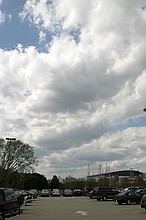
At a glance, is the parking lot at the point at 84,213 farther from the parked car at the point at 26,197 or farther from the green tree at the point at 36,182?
the green tree at the point at 36,182

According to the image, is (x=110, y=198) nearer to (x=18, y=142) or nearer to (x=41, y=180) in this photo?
(x=18, y=142)

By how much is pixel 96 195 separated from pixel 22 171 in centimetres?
2830

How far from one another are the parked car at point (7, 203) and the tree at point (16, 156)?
5027 centimetres

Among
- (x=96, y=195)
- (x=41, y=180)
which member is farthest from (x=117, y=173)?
(x=96, y=195)

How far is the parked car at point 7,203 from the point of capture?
2186 cm

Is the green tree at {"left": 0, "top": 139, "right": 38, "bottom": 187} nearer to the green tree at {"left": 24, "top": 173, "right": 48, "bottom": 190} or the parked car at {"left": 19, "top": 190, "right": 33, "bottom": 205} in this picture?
the parked car at {"left": 19, "top": 190, "right": 33, "bottom": 205}

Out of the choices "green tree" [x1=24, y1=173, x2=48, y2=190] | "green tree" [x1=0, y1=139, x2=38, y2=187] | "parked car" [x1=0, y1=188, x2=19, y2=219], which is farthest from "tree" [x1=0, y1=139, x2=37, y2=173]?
"parked car" [x1=0, y1=188, x2=19, y2=219]

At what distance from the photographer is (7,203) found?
23.5m

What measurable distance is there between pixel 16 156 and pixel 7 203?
53.1 meters

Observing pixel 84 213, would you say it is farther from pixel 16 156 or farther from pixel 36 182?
pixel 36 182

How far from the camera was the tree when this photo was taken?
246 ft

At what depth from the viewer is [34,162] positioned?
77562 mm

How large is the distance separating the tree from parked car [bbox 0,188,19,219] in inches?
1979

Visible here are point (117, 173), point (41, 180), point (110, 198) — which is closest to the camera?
point (110, 198)
